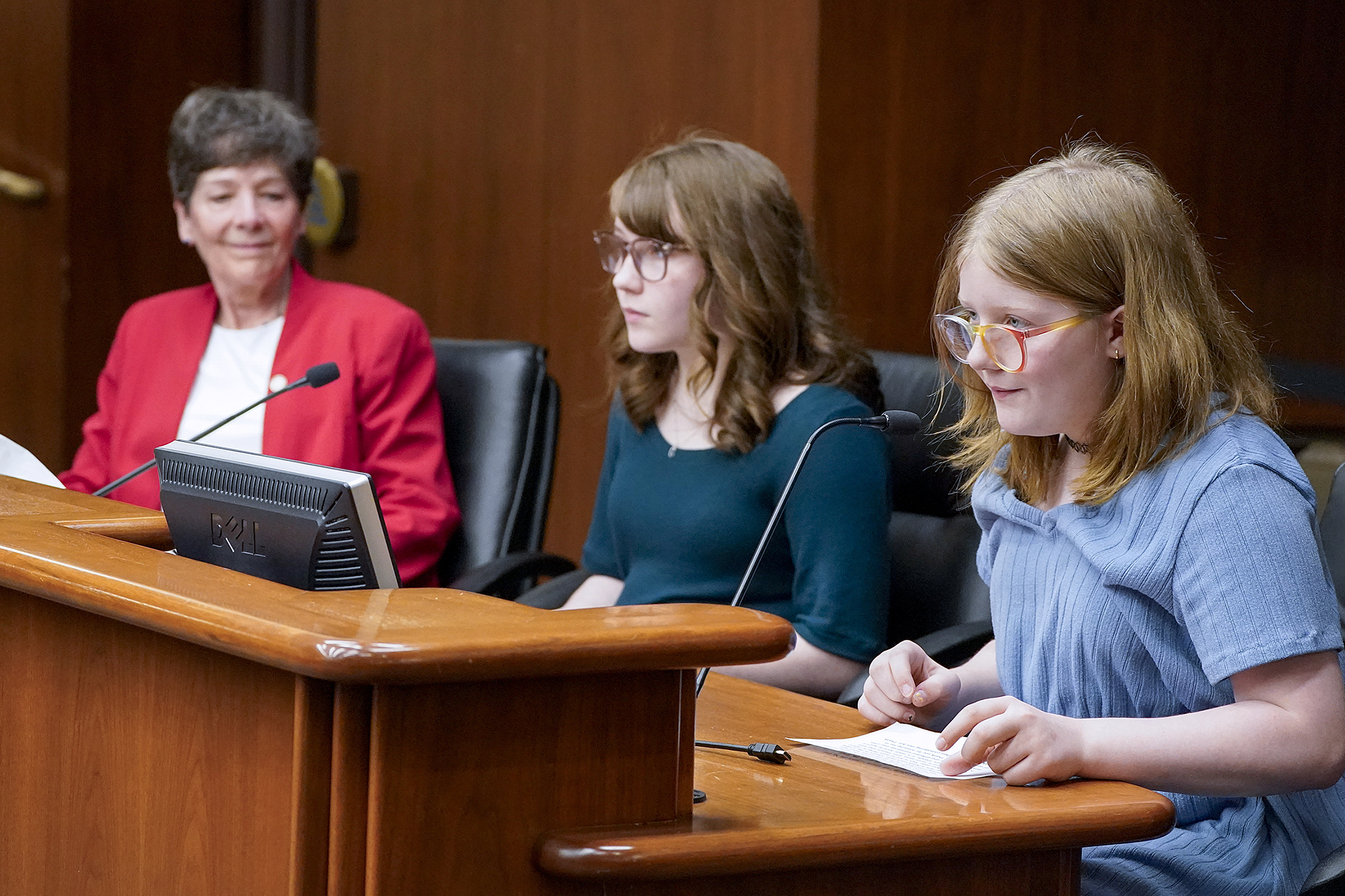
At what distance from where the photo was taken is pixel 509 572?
7.64ft

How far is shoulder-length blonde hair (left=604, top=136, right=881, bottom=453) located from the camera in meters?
2.00

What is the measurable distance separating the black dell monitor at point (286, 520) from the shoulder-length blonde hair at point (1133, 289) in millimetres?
594

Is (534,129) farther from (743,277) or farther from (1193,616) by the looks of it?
(1193,616)

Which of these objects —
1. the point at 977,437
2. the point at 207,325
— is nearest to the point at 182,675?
the point at 977,437

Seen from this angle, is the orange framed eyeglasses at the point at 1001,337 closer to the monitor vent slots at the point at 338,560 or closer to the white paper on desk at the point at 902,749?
the white paper on desk at the point at 902,749

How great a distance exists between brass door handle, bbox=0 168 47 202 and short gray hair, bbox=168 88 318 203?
1.24 metres

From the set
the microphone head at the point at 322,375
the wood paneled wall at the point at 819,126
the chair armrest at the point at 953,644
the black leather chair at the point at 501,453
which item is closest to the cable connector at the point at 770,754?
the chair armrest at the point at 953,644

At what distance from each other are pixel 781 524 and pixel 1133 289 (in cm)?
75

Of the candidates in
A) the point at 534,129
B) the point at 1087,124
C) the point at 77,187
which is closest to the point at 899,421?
the point at 1087,124

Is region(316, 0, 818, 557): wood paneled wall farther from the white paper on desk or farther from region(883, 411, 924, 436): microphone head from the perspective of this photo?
the white paper on desk

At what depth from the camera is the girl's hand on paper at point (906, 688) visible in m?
1.40

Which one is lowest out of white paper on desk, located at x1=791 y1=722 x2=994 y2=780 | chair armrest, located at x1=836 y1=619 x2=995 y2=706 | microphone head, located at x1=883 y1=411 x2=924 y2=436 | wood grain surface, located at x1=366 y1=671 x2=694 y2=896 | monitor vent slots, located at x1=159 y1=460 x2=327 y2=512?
chair armrest, located at x1=836 y1=619 x2=995 y2=706

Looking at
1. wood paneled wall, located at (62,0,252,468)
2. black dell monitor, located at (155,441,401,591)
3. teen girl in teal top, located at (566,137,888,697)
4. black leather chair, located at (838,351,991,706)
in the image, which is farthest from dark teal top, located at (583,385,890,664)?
wood paneled wall, located at (62,0,252,468)

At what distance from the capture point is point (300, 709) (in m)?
0.92
